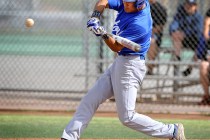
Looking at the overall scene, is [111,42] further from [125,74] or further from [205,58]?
[205,58]

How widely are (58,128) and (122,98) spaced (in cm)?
254

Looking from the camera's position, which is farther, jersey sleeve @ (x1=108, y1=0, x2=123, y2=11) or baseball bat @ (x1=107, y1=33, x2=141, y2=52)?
jersey sleeve @ (x1=108, y1=0, x2=123, y2=11)

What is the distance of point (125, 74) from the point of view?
6.43 meters

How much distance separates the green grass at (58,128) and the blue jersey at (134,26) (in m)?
2.16

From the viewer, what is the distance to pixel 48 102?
11.6 meters

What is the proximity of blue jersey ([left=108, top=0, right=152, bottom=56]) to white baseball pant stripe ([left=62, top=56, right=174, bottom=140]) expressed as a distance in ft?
0.57

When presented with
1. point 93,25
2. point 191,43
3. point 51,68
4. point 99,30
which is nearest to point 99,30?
point 99,30

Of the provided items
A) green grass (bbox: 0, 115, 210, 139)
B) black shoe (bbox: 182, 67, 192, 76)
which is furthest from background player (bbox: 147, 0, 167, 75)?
green grass (bbox: 0, 115, 210, 139)

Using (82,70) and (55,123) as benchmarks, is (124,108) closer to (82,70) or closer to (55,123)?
(55,123)

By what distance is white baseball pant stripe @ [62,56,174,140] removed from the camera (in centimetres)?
643

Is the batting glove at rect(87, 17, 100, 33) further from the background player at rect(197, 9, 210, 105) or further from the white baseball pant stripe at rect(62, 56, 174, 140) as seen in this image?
the background player at rect(197, 9, 210, 105)

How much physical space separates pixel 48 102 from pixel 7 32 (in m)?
2.03

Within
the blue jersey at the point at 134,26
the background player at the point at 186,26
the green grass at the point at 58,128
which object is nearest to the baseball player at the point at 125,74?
the blue jersey at the point at 134,26

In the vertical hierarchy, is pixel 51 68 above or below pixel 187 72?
below
